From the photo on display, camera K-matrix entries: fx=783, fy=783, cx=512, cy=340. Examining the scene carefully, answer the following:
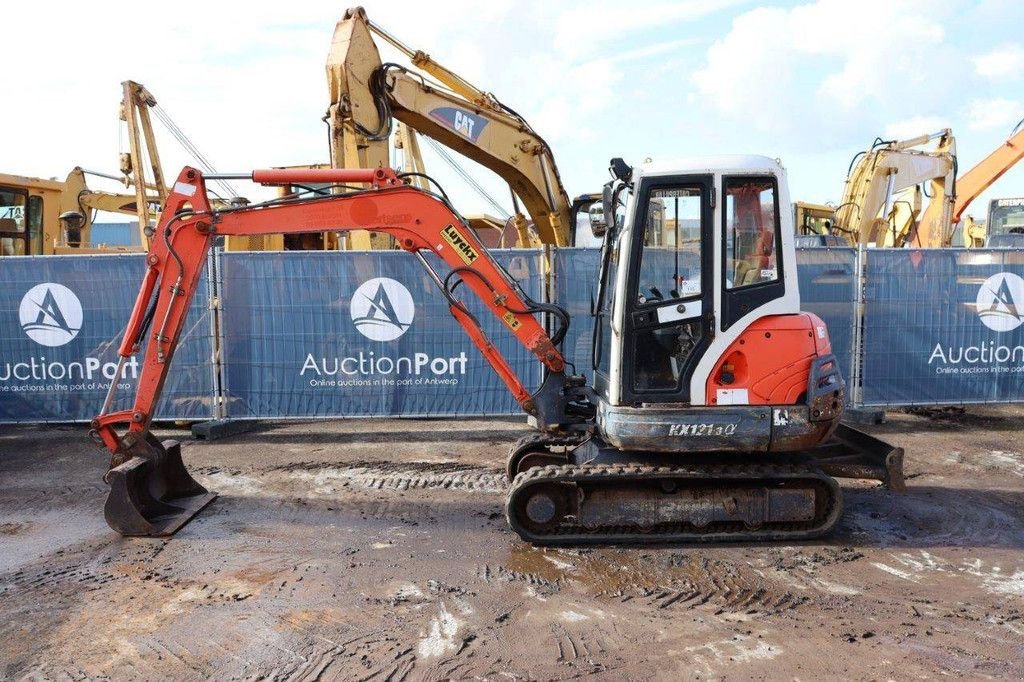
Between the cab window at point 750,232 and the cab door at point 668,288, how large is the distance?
0.46 feet

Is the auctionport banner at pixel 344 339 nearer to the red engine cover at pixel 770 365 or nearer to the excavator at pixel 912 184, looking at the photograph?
the red engine cover at pixel 770 365

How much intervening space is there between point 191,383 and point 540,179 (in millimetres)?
5184

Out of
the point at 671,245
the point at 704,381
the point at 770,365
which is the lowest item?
the point at 704,381

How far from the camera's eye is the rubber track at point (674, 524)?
537 cm

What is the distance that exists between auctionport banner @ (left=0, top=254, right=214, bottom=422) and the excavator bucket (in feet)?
8.89

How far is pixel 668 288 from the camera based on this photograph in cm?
539

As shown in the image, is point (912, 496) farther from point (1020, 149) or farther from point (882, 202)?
point (1020, 149)

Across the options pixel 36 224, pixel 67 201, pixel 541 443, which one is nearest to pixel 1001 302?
pixel 541 443

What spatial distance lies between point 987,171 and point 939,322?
9596mm

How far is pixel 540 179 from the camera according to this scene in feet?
35.1

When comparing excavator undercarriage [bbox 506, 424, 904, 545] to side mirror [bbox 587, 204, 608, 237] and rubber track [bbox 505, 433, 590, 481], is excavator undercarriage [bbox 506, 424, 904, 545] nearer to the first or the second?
rubber track [bbox 505, 433, 590, 481]

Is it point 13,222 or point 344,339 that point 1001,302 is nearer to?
point 344,339

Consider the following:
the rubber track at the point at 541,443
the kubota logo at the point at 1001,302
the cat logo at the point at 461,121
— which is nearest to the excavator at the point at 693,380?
the rubber track at the point at 541,443

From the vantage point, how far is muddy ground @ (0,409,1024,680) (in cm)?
395
